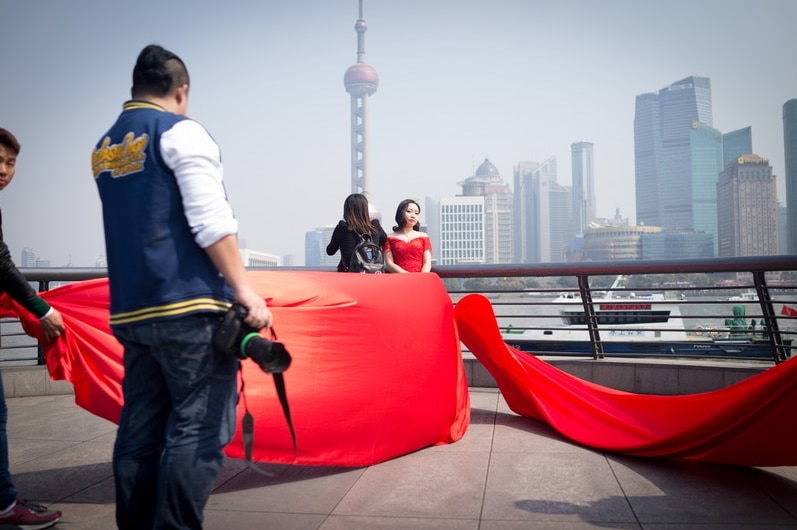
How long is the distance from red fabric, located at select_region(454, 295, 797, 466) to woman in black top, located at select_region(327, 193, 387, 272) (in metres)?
1.19

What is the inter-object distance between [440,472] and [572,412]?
133cm

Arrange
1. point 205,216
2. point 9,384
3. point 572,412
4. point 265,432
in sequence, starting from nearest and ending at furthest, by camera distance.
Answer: point 205,216
point 265,432
point 572,412
point 9,384

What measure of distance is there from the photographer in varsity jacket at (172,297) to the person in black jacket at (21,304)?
1189 millimetres

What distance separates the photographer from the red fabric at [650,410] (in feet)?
12.6

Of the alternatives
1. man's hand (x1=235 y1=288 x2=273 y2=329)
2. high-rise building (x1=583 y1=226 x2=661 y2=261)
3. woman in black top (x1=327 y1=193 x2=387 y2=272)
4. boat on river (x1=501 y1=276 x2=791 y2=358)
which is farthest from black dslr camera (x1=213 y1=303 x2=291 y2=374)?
high-rise building (x1=583 y1=226 x2=661 y2=261)

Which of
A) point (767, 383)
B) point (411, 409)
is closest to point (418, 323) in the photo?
point (411, 409)

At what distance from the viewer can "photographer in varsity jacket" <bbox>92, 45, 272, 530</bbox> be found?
7.57 feet

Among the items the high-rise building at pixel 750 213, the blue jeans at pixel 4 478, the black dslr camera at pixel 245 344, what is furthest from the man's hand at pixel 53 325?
the high-rise building at pixel 750 213

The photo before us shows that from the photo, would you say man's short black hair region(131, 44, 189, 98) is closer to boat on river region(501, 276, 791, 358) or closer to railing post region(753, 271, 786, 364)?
boat on river region(501, 276, 791, 358)

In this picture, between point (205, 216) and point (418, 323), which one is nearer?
point (205, 216)

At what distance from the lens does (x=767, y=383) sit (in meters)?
3.84

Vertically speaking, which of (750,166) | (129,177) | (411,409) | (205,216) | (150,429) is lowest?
(411,409)

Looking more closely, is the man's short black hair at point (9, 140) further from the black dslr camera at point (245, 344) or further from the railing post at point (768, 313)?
the railing post at point (768, 313)

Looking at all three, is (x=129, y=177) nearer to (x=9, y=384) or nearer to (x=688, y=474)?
(x=688, y=474)
